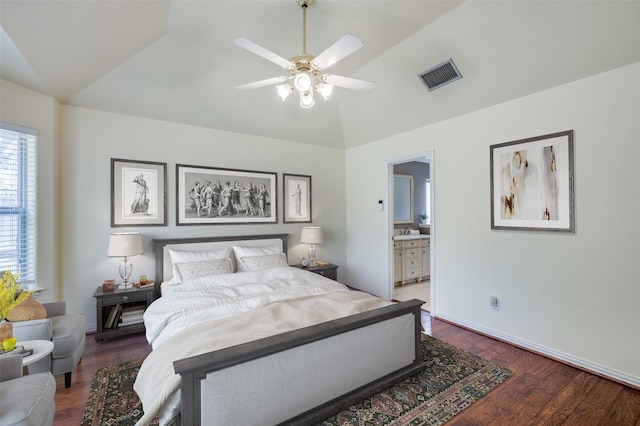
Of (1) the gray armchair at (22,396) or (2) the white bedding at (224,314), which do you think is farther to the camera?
(2) the white bedding at (224,314)

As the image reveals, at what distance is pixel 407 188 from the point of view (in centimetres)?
642

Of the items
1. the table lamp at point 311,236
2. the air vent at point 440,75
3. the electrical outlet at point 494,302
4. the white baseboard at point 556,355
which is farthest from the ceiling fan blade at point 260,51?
the white baseboard at point 556,355

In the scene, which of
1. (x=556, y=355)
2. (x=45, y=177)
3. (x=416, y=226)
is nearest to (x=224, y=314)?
(x=45, y=177)

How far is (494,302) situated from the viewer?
3.25 meters

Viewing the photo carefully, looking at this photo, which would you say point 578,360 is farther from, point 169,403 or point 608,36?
point 169,403

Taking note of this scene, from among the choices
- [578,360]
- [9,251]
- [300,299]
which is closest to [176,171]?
[9,251]

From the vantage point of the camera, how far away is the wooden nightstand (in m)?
3.09

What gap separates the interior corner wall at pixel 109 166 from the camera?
3266 mm

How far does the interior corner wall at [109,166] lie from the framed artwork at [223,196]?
88mm

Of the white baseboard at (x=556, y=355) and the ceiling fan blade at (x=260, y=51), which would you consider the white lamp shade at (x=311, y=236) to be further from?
the ceiling fan blade at (x=260, y=51)

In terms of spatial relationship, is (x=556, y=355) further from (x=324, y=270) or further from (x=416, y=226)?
(x=416, y=226)

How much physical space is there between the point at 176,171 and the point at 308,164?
2.12 m

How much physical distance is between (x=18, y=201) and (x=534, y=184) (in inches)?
203

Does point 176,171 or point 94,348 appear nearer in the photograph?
point 94,348
